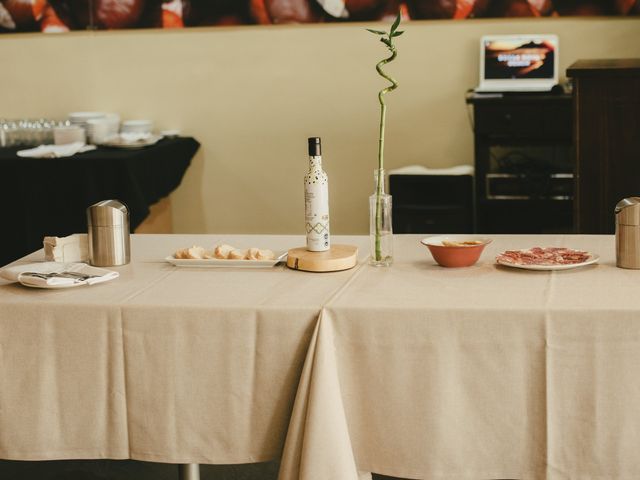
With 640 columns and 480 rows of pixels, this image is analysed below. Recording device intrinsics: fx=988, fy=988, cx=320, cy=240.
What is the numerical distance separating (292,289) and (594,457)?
729 mm

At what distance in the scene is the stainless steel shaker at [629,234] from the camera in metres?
2.27

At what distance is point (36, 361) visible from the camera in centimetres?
215

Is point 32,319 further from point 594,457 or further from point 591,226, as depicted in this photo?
point 591,226

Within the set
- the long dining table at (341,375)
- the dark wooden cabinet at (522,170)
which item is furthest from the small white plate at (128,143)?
the long dining table at (341,375)

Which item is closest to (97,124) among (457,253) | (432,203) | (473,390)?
(432,203)

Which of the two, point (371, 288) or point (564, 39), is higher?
point (564, 39)

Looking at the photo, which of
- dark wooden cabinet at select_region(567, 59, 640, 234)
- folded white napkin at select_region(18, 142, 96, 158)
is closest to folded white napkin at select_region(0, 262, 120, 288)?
dark wooden cabinet at select_region(567, 59, 640, 234)

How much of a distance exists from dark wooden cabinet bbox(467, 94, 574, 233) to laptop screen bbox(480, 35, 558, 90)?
0.28 meters

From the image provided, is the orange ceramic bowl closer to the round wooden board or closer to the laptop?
the round wooden board

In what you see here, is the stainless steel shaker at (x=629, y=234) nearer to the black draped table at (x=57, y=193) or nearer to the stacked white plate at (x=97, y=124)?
the black draped table at (x=57, y=193)

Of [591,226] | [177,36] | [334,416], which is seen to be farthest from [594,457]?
[177,36]

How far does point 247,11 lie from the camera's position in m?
5.48

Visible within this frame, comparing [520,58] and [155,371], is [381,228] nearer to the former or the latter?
[155,371]

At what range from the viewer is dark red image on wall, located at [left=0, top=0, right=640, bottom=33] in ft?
16.9
